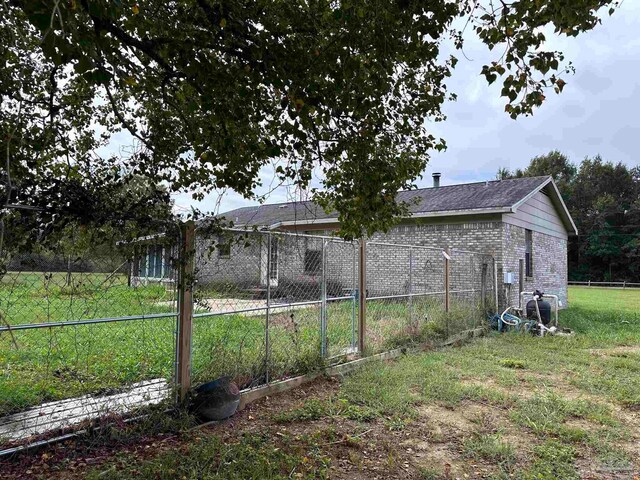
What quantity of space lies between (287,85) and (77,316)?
3.00 m

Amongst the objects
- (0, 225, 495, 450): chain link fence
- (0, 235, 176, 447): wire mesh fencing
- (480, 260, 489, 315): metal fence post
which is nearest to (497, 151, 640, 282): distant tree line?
(480, 260, 489, 315): metal fence post

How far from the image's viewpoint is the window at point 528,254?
45.2 feet

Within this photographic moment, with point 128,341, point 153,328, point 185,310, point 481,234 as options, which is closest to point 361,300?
point 185,310

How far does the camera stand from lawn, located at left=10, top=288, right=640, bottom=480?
11.0 ft

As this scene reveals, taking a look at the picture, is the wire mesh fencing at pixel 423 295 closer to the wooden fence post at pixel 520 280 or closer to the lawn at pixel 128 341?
the lawn at pixel 128 341

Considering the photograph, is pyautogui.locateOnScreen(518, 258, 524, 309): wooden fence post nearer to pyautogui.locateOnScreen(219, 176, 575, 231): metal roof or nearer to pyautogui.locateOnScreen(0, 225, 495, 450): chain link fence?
pyautogui.locateOnScreen(219, 176, 575, 231): metal roof

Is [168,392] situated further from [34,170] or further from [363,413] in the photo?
[34,170]

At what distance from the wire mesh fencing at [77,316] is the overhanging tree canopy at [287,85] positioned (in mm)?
465

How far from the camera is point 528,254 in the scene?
14.0 metres

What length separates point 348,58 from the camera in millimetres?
3607

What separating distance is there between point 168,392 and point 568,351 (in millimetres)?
7439

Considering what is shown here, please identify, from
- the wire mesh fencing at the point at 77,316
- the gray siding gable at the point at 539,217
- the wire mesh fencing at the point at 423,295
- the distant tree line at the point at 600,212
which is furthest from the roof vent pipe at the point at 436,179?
the distant tree line at the point at 600,212

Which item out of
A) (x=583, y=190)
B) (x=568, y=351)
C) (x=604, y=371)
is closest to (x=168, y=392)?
(x=604, y=371)

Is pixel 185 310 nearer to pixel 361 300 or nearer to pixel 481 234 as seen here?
pixel 361 300
